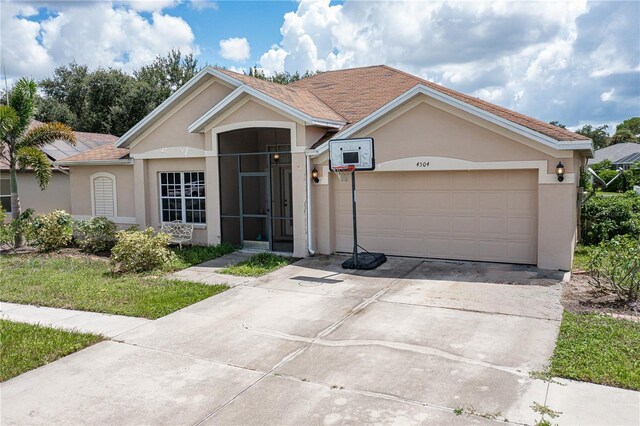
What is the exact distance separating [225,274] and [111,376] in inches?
218

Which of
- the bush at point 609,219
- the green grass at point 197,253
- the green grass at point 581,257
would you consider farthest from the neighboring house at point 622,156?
the green grass at point 197,253

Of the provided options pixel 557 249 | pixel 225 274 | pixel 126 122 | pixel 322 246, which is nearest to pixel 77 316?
pixel 225 274

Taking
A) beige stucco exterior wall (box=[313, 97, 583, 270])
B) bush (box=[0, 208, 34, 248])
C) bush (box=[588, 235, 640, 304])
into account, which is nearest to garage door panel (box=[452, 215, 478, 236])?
beige stucco exterior wall (box=[313, 97, 583, 270])

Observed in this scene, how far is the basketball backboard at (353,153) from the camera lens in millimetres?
11472

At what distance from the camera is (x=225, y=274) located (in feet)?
37.7

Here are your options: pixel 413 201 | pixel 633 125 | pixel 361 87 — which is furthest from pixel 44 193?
pixel 633 125

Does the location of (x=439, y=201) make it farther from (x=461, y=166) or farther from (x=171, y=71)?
(x=171, y=71)

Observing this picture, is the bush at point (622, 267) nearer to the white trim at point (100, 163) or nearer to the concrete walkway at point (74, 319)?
the concrete walkway at point (74, 319)

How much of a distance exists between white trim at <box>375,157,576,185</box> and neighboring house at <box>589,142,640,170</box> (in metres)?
42.2

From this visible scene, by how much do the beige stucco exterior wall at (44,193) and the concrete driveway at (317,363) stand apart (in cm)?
1642

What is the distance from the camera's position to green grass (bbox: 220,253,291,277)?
37.9ft

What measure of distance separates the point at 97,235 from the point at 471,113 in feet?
37.0

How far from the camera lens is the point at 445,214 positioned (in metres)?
12.2

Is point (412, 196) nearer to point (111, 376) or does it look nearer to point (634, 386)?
point (634, 386)
